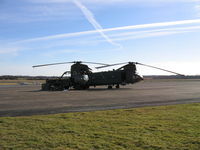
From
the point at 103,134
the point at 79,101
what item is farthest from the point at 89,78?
the point at 103,134

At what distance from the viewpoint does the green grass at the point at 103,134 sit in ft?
19.1

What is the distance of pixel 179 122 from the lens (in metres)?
8.46

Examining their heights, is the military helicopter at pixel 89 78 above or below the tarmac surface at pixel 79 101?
above

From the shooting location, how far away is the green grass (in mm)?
5816

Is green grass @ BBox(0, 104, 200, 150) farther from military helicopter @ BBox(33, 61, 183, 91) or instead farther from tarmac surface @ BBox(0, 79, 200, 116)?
military helicopter @ BBox(33, 61, 183, 91)

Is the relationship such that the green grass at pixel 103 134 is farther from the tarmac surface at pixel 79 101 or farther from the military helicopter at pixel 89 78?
the military helicopter at pixel 89 78

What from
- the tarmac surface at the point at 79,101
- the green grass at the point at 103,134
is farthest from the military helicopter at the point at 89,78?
the green grass at the point at 103,134

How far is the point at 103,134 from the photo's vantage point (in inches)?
269

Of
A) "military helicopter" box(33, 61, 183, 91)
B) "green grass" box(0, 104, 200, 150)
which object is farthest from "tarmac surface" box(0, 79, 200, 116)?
"military helicopter" box(33, 61, 183, 91)

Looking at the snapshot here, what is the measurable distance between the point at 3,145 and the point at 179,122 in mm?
6104

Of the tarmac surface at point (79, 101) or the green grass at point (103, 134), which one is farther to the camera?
the tarmac surface at point (79, 101)

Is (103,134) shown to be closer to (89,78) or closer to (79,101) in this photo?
(79,101)

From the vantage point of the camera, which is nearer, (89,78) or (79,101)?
(79,101)

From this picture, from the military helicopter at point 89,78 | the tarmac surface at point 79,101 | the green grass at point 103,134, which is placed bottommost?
the green grass at point 103,134
